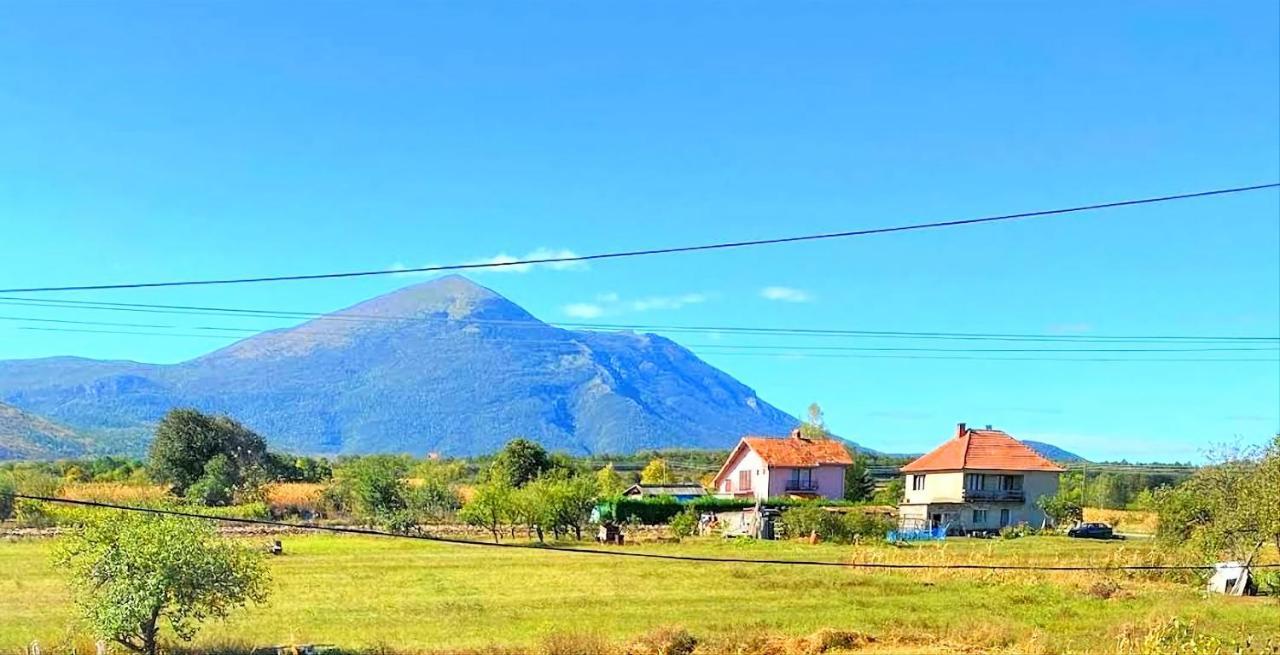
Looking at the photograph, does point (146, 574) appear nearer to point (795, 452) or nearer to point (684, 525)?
point (684, 525)

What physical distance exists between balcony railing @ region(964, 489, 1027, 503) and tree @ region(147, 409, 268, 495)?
49.0 metres

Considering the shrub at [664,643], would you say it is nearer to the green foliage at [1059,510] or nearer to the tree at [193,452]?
the green foliage at [1059,510]

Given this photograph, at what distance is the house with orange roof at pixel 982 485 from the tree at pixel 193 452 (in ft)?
154

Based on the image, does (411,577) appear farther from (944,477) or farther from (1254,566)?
(944,477)

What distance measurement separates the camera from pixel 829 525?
46562 millimetres

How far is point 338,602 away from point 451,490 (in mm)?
37946

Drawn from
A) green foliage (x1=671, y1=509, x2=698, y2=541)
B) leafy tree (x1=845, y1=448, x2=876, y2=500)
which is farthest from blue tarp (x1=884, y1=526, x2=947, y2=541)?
leafy tree (x1=845, y1=448, x2=876, y2=500)

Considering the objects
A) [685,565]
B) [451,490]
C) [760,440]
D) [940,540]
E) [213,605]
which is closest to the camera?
[213,605]

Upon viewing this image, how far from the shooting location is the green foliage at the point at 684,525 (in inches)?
1992

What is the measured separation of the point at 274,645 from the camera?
17.9m

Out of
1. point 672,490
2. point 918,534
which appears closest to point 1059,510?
point 918,534

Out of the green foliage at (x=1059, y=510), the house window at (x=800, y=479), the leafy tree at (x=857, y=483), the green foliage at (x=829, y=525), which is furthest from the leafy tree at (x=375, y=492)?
the green foliage at (x=1059, y=510)

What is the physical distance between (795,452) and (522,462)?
2049 cm

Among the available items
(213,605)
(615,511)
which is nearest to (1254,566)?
(213,605)
